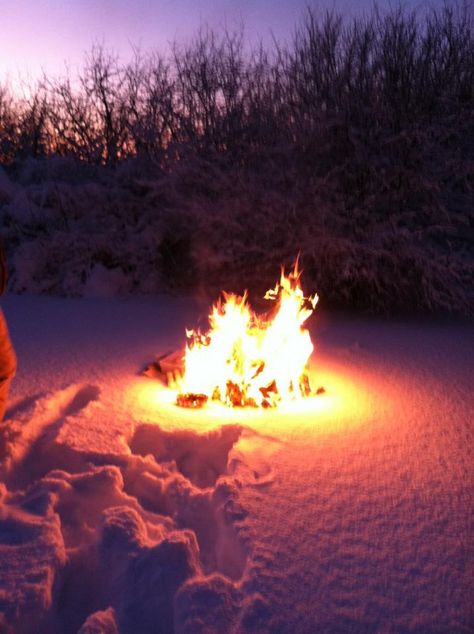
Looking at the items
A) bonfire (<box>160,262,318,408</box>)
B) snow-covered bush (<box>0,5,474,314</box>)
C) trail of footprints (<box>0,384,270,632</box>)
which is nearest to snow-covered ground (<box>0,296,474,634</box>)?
trail of footprints (<box>0,384,270,632</box>)

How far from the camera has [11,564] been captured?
2520 millimetres

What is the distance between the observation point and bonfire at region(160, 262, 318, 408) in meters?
5.05

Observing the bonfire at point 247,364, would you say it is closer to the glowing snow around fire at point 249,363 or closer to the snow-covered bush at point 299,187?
the glowing snow around fire at point 249,363

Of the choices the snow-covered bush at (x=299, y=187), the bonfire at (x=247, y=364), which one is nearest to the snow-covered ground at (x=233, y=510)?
the bonfire at (x=247, y=364)

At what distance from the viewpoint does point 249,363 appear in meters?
5.33

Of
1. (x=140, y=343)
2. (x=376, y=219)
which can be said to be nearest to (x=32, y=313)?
(x=140, y=343)

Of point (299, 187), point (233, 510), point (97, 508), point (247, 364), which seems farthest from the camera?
point (299, 187)

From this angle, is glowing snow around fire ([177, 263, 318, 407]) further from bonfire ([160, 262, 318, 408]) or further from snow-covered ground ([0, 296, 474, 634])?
snow-covered ground ([0, 296, 474, 634])

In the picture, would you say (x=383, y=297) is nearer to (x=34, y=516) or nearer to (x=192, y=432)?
(x=192, y=432)

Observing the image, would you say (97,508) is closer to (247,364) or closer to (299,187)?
(247,364)

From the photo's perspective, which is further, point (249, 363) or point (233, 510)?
point (249, 363)

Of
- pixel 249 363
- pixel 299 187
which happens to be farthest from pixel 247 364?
pixel 299 187

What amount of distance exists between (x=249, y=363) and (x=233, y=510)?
7.83ft

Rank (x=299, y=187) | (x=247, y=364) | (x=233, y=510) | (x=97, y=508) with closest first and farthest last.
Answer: (x=233, y=510), (x=97, y=508), (x=247, y=364), (x=299, y=187)
